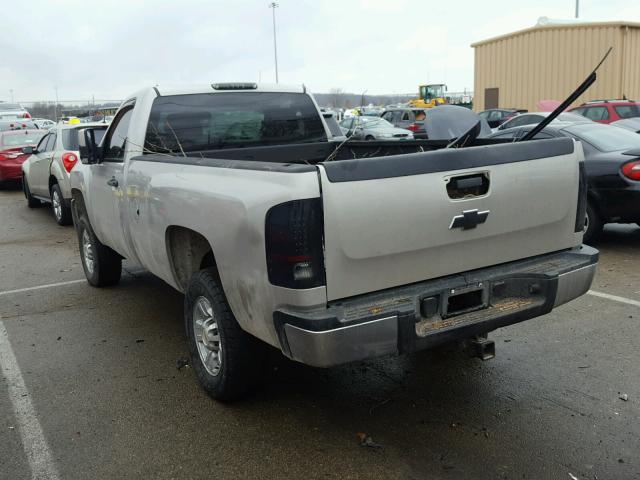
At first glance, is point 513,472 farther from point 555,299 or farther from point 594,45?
point 594,45

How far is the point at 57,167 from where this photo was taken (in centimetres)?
1123

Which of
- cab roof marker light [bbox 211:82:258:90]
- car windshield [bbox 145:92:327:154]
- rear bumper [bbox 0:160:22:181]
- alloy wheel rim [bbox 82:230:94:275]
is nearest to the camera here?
car windshield [bbox 145:92:327:154]

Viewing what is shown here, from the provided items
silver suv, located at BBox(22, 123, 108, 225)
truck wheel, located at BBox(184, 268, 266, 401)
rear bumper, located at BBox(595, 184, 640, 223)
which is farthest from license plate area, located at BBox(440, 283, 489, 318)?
silver suv, located at BBox(22, 123, 108, 225)

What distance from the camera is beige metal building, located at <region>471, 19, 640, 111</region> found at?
27.0 meters

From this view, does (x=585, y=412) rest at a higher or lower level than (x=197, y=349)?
lower

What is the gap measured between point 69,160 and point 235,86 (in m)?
6.34

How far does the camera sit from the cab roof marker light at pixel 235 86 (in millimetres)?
5584

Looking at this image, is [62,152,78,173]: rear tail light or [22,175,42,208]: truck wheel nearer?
[62,152,78,173]: rear tail light

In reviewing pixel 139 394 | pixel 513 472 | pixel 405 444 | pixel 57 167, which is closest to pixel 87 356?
pixel 139 394

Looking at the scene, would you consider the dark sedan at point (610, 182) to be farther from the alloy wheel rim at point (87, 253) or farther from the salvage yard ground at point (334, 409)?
the alloy wheel rim at point (87, 253)

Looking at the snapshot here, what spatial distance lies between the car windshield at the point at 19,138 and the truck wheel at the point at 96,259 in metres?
10.4

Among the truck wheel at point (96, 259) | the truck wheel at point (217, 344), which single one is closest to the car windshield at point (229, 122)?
the truck wheel at point (217, 344)

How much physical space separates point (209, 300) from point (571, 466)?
6.92 ft

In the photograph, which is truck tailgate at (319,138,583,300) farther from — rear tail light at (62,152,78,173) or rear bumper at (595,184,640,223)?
rear tail light at (62,152,78,173)
